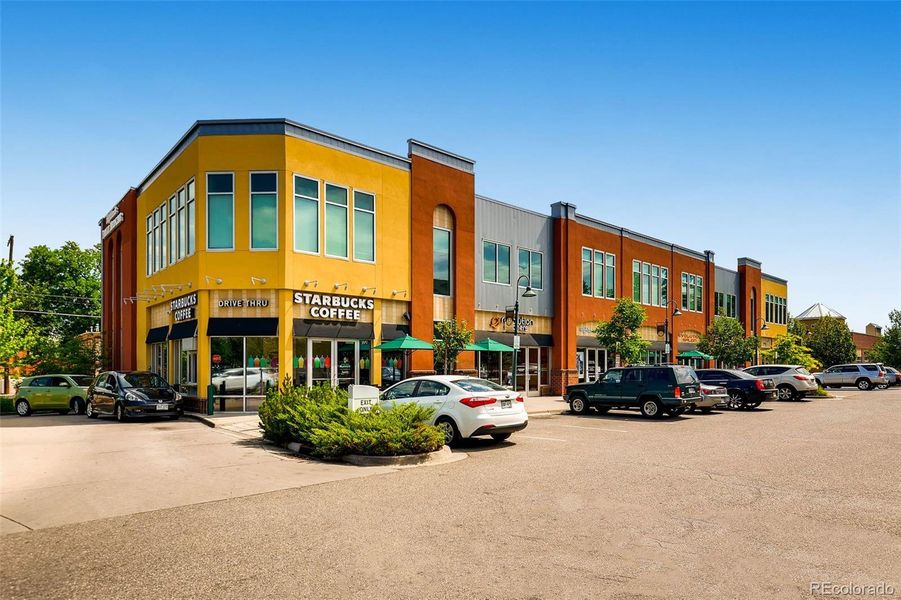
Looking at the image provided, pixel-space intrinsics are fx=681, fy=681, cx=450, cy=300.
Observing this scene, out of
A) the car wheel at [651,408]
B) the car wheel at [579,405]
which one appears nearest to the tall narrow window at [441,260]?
the car wheel at [579,405]

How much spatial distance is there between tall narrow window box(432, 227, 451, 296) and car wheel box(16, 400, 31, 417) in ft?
53.8

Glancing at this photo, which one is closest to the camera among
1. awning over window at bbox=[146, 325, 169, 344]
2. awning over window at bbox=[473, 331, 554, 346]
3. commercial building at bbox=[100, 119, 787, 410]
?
commercial building at bbox=[100, 119, 787, 410]

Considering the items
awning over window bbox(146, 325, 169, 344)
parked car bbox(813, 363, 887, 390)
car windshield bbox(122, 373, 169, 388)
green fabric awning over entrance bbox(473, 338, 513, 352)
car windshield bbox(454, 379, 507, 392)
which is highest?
awning over window bbox(146, 325, 169, 344)

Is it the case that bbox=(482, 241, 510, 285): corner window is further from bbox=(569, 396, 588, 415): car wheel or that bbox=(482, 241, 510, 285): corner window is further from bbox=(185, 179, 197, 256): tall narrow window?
bbox=(185, 179, 197, 256): tall narrow window

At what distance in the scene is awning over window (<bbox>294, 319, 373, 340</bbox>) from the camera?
23.8 metres

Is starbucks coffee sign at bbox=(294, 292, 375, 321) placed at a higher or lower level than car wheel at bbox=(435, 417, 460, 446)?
higher

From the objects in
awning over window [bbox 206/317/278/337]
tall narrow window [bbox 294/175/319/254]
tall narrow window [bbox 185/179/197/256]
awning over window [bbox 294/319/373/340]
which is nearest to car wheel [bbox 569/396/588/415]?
awning over window [bbox 294/319/373/340]

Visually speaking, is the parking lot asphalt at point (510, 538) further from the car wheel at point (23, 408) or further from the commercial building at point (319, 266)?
the car wheel at point (23, 408)

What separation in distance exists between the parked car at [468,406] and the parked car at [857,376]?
124 feet

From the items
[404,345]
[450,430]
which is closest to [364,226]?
[404,345]

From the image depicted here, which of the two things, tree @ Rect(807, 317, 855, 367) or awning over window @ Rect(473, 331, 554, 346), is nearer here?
awning over window @ Rect(473, 331, 554, 346)

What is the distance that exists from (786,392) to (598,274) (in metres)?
11.6

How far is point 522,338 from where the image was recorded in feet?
112

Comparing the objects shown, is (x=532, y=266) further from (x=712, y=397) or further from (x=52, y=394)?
(x=52, y=394)
